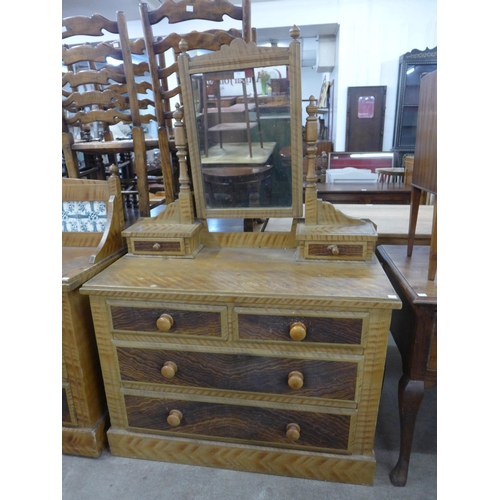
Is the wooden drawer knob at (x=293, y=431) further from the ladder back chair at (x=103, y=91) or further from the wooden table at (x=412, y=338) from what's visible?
the ladder back chair at (x=103, y=91)

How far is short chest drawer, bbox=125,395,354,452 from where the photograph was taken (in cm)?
133

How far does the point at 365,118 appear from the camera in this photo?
4.51 metres

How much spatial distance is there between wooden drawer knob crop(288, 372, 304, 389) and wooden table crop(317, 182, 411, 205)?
2.19m

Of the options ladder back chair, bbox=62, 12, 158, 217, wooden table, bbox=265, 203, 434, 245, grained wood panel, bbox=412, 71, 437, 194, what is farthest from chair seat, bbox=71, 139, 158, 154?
grained wood panel, bbox=412, 71, 437, 194

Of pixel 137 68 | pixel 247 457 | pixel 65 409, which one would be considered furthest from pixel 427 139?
pixel 65 409

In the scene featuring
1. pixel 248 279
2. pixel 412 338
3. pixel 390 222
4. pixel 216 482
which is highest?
pixel 390 222

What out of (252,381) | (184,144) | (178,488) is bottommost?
(178,488)

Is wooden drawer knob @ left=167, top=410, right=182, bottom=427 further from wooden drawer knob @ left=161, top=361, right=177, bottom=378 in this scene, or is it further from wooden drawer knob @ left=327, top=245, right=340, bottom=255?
wooden drawer knob @ left=327, top=245, right=340, bottom=255

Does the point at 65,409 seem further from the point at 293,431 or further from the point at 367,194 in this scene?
the point at 367,194

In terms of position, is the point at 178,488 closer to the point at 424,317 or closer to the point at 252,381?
the point at 252,381

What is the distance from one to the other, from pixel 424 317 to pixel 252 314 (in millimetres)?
567

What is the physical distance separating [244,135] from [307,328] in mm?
764

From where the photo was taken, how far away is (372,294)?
1150mm
